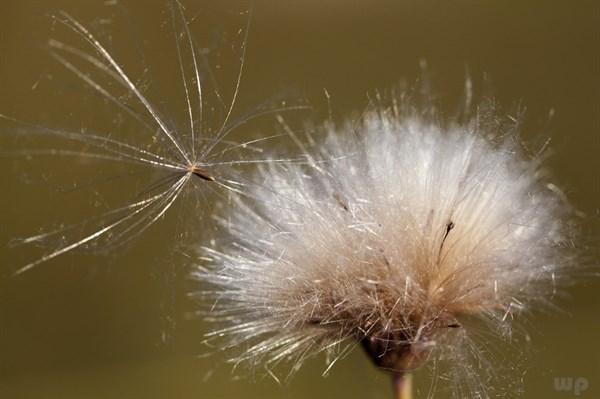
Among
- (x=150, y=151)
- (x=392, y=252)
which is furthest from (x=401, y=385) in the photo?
(x=150, y=151)

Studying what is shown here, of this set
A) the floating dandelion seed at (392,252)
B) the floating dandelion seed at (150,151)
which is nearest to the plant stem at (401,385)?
the floating dandelion seed at (392,252)

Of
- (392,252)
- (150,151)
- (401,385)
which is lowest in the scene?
(401,385)

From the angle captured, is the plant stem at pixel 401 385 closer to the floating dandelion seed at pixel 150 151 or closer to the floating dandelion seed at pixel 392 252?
the floating dandelion seed at pixel 392 252

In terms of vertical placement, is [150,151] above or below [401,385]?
above

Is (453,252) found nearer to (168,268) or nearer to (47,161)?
(168,268)

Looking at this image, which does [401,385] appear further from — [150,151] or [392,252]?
[150,151]

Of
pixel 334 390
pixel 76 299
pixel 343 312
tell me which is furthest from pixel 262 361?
pixel 76 299
